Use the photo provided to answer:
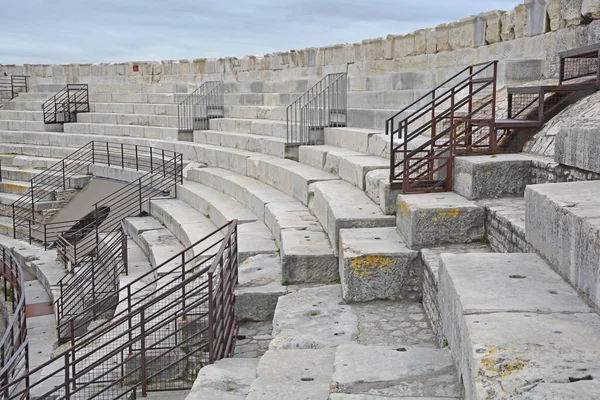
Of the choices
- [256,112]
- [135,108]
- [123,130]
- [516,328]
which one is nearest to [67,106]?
[135,108]

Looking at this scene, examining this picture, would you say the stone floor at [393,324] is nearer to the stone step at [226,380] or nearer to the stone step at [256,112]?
the stone step at [226,380]

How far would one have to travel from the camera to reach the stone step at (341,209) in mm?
7105

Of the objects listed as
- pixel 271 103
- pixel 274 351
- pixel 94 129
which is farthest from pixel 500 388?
pixel 94 129

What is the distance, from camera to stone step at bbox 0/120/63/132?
863 inches

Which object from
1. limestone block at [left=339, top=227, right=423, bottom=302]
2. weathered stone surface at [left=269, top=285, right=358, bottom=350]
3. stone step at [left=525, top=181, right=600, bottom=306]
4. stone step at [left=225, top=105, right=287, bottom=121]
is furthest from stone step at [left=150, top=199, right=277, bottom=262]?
stone step at [left=525, top=181, right=600, bottom=306]

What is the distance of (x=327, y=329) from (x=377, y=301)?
0.84 meters

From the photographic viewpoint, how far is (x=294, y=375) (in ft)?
14.2

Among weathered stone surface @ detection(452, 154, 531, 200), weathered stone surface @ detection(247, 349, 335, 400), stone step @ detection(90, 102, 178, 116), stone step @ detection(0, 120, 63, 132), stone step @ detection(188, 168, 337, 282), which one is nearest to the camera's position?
weathered stone surface @ detection(247, 349, 335, 400)

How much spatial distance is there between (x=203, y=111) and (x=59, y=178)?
13.4 feet

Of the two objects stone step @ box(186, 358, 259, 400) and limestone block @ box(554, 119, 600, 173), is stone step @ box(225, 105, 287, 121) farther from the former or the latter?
stone step @ box(186, 358, 259, 400)

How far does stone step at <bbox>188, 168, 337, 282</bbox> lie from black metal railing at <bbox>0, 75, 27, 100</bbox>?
16207mm

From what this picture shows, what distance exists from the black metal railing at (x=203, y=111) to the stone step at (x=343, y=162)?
6.20 m

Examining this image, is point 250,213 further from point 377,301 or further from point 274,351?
point 274,351

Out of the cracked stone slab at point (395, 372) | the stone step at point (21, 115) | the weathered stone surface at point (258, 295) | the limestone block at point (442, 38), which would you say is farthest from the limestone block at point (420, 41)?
the stone step at point (21, 115)
